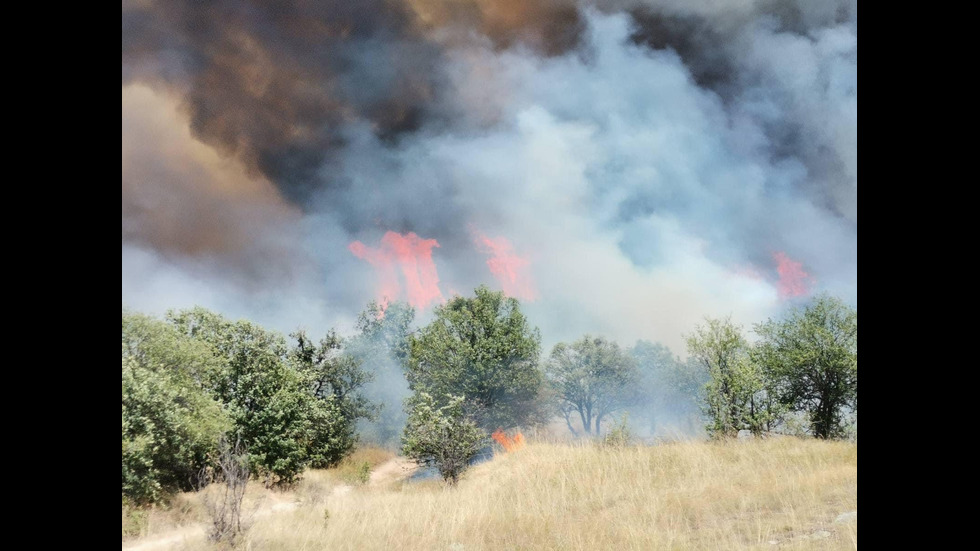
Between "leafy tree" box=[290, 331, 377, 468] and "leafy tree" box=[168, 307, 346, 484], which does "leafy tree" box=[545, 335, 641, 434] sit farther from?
"leafy tree" box=[168, 307, 346, 484]

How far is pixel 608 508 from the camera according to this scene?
6676 mm

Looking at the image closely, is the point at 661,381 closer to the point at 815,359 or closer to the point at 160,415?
the point at 815,359

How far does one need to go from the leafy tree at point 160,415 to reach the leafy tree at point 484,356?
864cm

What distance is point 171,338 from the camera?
7816 millimetres

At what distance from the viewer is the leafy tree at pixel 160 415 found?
704 centimetres

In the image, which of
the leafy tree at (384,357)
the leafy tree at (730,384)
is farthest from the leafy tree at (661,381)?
the leafy tree at (384,357)

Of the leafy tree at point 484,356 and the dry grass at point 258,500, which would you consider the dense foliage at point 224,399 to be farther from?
the leafy tree at point 484,356

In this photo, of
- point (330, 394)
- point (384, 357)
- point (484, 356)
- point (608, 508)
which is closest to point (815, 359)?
point (608, 508)

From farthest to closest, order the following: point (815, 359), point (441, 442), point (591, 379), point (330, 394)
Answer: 1. point (591, 379)
2. point (330, 394)
3. point (815, 359)
4. point (441, 442)

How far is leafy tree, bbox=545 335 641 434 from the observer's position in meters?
19.5

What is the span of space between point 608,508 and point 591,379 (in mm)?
13472

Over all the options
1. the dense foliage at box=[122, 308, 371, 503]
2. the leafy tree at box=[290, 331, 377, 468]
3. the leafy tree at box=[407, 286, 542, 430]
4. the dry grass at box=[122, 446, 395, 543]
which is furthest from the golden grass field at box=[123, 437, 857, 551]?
the leafy tree at box=[407, 286, 542, 430]
